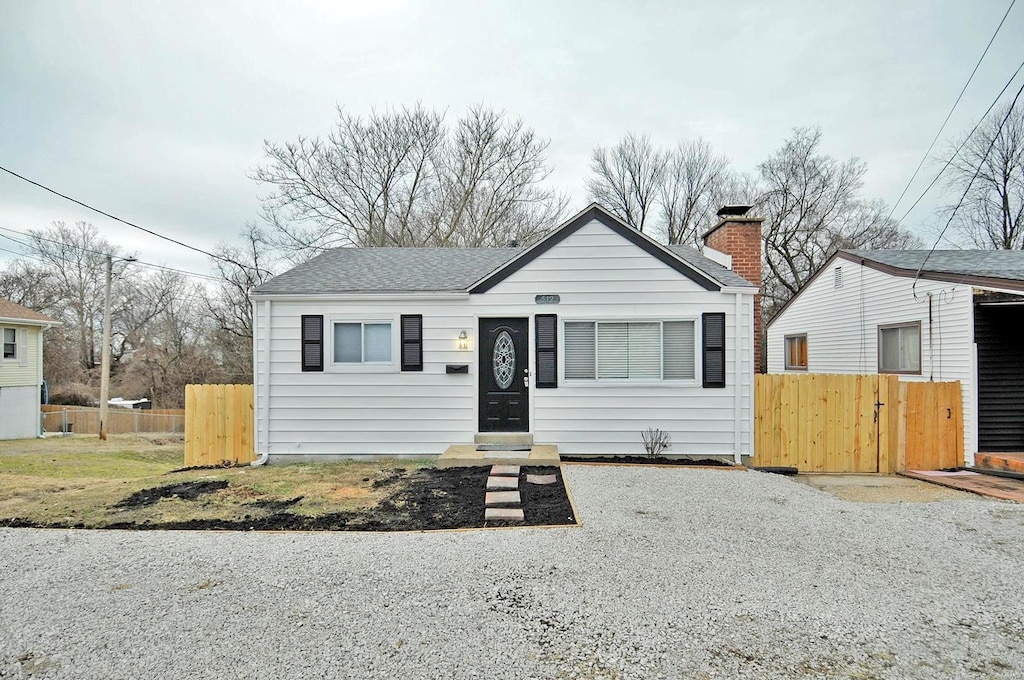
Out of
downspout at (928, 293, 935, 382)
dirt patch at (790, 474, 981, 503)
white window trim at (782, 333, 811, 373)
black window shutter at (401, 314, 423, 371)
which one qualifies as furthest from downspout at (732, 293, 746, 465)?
white window trim at (782, 333, 811, 373)

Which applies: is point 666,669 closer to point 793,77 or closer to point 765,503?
point 765,503

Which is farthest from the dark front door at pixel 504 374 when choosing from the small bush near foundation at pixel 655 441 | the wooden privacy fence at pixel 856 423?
the wooden privacy fence at pixel 856 423

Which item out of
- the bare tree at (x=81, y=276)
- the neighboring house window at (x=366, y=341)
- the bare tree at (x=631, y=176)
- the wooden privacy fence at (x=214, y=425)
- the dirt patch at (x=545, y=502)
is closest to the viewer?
the dirt patch at (x=545, y=502)

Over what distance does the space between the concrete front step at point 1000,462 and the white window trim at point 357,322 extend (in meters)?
9.15

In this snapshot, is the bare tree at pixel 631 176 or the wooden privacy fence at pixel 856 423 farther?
the bare tree at pixel 631 176

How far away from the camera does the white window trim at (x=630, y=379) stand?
28.9 ft

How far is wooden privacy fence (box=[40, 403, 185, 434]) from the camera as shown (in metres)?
23.5

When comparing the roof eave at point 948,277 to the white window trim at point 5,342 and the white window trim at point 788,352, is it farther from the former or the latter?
the white window trim at point 5,342

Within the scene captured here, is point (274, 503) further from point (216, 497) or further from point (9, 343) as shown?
point (9, 343)

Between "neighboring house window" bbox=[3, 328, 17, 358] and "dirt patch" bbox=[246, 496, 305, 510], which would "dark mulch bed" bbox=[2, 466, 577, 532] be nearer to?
"dirt patch" bbox=[246, 496, 305, 510]

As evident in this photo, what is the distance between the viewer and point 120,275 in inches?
1258

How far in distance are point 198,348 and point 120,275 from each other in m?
6.90

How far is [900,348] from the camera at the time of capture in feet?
33.0

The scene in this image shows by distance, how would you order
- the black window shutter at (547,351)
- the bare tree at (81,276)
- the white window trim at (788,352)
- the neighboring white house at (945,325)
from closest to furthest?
the neighboring white house at (945,325)
the black window shutter at (547,351)
the white window trim at (788,352)
the bare tree at (81,276)
